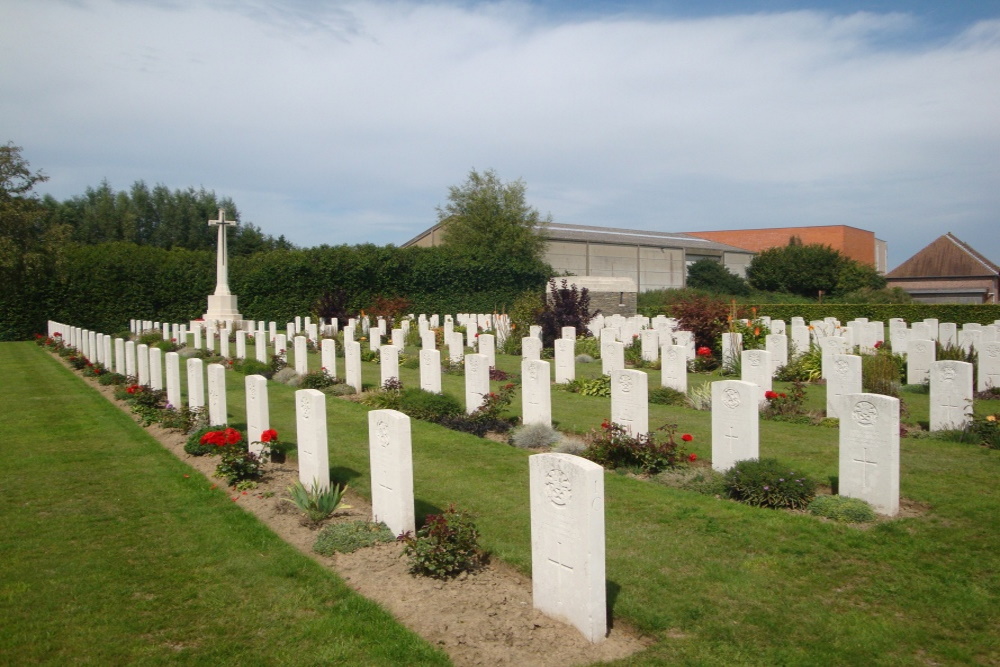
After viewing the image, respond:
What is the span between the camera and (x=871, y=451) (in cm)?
666

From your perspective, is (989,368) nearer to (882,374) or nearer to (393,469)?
(882,374)

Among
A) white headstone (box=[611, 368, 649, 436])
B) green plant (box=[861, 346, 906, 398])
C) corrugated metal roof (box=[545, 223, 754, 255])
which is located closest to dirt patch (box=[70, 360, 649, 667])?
white headstone (box=[611, 368, 649, 436])

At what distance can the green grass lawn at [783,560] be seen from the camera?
4316 millimetres

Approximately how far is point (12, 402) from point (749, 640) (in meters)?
14.2

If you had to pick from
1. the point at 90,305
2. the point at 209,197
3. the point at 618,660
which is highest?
the point at 209,197

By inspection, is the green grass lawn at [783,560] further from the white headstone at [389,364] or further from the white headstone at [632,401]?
the white headstone at [389,364]

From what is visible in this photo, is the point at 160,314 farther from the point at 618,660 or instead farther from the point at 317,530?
the point at 618,660

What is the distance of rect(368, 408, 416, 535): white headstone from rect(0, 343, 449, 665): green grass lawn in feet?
2.69

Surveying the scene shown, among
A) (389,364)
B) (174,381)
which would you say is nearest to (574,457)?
(174,381)

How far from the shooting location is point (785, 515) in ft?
21.4

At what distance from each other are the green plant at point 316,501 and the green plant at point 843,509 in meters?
4.30

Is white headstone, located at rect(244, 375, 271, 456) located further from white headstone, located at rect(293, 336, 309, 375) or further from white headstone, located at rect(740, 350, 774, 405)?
white headstone, located at rect(293, 336, 309, 375)

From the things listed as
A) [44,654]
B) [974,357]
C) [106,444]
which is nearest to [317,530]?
[44,654]

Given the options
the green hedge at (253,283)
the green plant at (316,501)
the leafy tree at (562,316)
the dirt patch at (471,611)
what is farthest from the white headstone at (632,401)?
the green hedge at (253,283)
